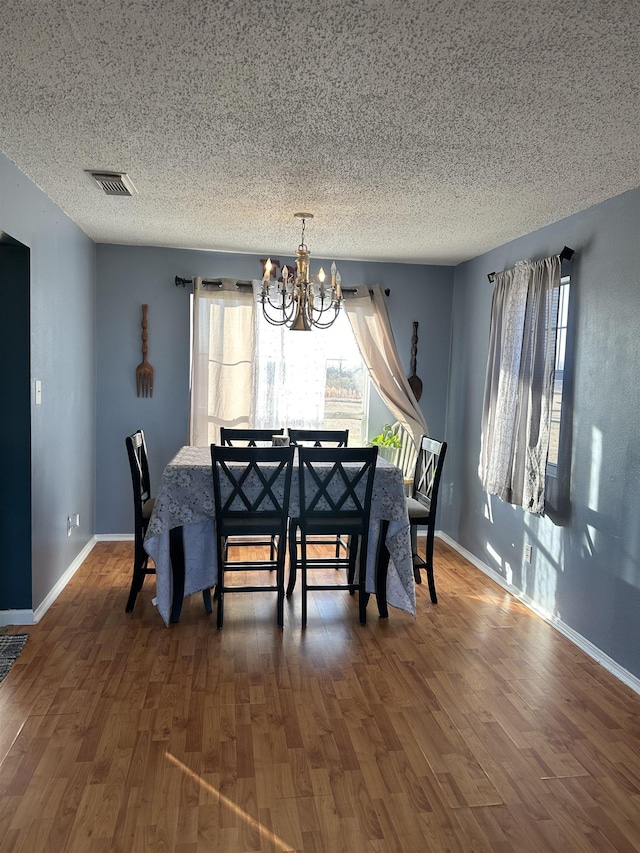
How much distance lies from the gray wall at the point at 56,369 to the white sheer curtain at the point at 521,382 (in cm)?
289

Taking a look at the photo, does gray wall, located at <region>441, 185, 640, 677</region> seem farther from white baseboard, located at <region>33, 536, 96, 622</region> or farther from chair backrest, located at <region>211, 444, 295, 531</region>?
white baseboard, located at <region>33, 536, 96, 622</region>

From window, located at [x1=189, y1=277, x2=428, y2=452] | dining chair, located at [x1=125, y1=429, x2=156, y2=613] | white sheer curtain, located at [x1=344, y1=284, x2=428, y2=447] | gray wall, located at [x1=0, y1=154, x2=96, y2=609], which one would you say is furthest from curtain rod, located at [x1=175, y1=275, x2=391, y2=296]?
dining chair, located at [x1=125, y1=429, x2=156, y2=613]

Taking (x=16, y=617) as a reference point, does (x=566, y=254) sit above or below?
above

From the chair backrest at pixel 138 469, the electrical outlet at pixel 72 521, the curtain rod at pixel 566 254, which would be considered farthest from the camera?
the electrical outlet at pixel 72 521

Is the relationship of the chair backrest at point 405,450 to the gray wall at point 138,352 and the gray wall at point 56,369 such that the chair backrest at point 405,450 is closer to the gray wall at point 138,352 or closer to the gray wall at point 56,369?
the gray wall at point 138,352

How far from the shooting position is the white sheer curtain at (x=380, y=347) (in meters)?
5.50

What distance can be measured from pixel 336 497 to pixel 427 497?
2.39 feet

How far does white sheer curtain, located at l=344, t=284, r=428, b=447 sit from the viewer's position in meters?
5.50

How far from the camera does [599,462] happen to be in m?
3.42

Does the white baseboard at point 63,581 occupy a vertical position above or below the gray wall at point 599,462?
below

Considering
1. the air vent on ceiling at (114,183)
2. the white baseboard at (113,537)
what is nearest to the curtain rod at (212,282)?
the air vent on ceiling at (114,183)

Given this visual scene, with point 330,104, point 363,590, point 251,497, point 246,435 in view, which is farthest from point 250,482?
point 330,104

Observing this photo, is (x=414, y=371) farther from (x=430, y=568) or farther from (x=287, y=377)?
(x=430, y=568)

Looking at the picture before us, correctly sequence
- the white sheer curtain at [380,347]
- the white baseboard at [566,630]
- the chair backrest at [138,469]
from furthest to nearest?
the white sheer curtain at [380,347], the chair backrest at [138,469], the white baseboard at [566,630]
